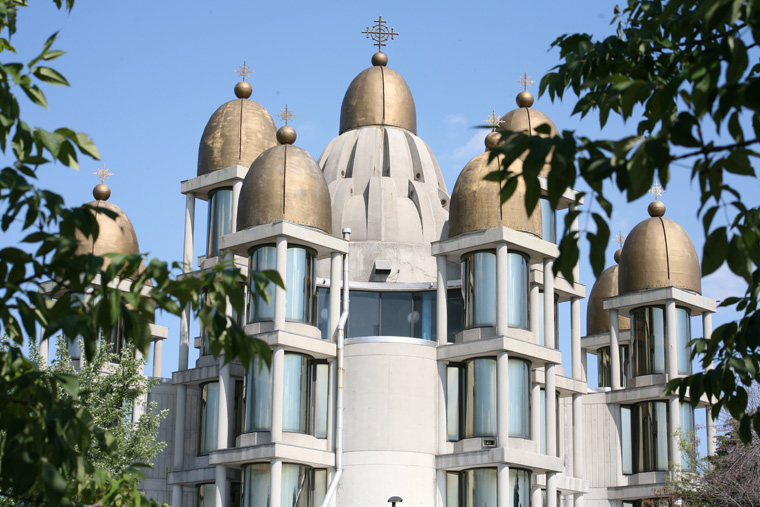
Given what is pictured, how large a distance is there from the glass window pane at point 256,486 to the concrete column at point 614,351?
14482mm

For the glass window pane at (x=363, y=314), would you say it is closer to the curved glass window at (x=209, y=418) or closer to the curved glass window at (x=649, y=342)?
the curved glass window at (x=209, y=418)

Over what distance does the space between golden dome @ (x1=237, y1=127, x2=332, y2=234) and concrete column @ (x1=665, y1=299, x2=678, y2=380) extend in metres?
11.9

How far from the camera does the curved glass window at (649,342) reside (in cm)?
4166

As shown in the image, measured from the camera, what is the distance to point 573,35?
416 inches

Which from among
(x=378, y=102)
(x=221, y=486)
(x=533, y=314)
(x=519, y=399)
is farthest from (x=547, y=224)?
(x=221, y=486)

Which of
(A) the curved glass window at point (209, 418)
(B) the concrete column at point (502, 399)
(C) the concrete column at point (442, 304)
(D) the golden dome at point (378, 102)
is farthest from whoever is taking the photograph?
(D) the golden dome at point (378, 102)

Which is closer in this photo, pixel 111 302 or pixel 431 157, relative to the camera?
pixel 111 302

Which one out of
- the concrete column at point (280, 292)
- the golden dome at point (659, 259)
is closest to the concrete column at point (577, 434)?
the golden dome at point (659, 259)

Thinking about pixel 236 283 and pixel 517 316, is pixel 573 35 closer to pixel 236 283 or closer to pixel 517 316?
pixel 236 283

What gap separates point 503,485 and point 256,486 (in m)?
6.64

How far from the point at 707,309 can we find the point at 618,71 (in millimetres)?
33402

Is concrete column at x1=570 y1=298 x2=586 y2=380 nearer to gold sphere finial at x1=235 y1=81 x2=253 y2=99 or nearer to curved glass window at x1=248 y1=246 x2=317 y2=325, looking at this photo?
curved glass window at x1=248 y1=246 x2=317 y2=325

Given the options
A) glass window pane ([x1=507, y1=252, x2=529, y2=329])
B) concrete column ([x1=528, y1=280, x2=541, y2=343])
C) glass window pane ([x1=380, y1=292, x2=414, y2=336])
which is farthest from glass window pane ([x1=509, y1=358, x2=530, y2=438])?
glass window pane ([x1=380, y1=292, x2=414, y2=336])

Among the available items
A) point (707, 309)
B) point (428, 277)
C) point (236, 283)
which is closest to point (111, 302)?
point (236, 283)
